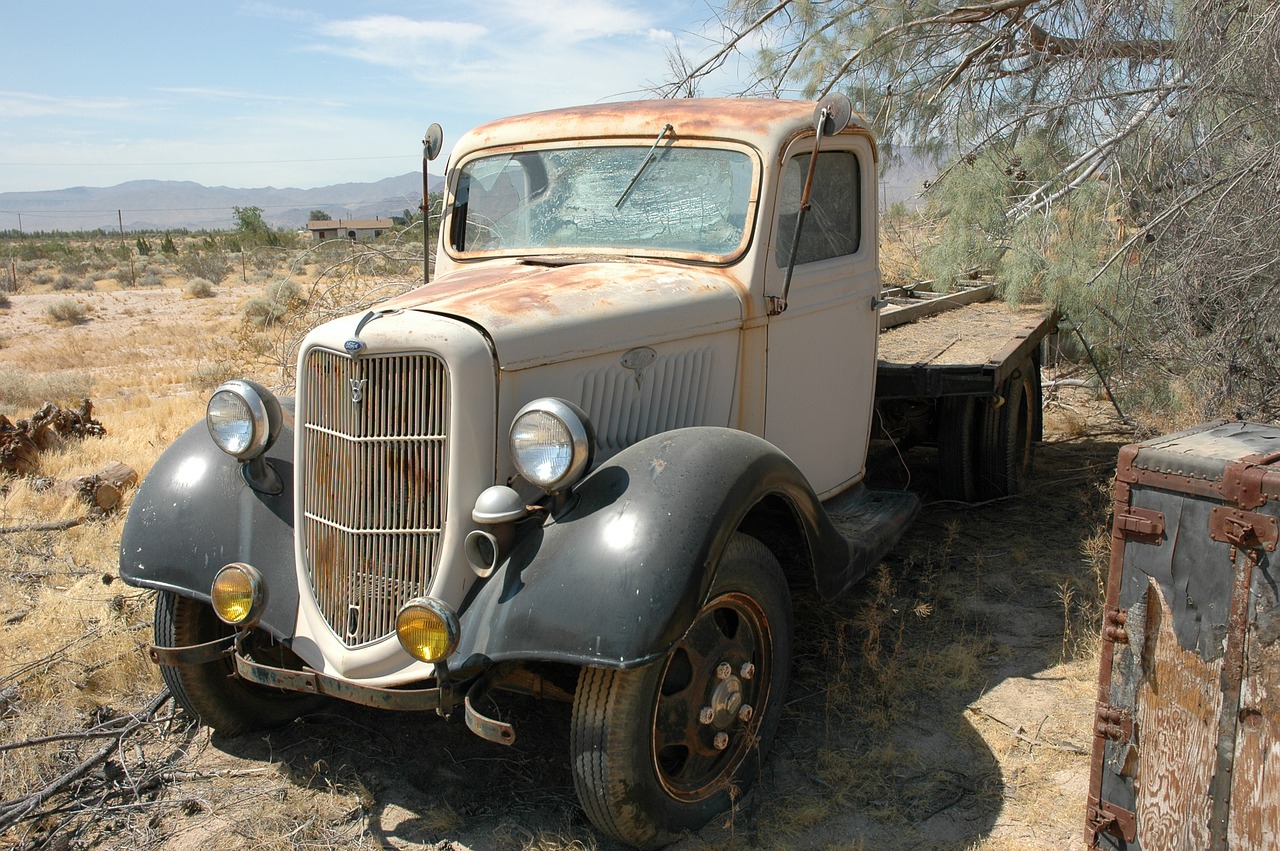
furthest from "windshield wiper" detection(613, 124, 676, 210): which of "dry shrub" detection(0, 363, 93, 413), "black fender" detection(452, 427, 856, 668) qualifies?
"dry shrub" detection(0, 363, 93, 413)

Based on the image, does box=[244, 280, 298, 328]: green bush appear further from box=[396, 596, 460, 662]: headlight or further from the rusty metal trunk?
the rusty metal trunk

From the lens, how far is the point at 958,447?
5.68 m

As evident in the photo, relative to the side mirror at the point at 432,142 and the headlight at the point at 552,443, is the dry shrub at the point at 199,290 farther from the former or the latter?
the headlight at the point at 552,443

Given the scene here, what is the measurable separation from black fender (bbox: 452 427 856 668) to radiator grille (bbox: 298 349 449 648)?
0.93 feet

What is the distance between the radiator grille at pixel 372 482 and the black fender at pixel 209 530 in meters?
0.16

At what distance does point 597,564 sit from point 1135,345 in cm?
566

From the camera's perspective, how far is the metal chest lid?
251cm

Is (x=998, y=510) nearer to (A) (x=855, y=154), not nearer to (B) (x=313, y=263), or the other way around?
(A) (x=855, y=154)

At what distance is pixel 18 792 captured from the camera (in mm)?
3369

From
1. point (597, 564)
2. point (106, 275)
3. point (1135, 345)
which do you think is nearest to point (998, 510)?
point (1135, 345)

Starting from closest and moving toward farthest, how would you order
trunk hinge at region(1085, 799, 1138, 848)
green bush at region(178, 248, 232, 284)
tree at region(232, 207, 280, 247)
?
1. trunk hinge at region(1085, 799, 1138, 848)
2. green bush at region(178, 248, 232, 284)
3. tree at region(232, 207, 280, 247)

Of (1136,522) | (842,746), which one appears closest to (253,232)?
(842,746)

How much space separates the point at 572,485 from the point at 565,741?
3.97 ft

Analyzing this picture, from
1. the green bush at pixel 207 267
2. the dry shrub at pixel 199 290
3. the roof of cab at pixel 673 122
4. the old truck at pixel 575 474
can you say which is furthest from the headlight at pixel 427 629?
the green bush at pixel 207 267
